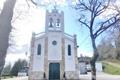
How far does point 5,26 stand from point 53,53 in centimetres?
3093

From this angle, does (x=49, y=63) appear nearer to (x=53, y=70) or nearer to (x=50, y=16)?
(x=53, y=70)

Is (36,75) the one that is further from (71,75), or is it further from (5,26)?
(5,26)

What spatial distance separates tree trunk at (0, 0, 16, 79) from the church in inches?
1179

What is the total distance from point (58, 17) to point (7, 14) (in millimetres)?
31148

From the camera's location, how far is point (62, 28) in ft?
127

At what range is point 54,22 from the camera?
38500 mm

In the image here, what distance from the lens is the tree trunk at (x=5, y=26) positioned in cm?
665

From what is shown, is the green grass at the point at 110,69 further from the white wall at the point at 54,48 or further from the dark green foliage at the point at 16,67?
the dark green foliage at the point at 16,67

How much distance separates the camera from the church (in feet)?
121

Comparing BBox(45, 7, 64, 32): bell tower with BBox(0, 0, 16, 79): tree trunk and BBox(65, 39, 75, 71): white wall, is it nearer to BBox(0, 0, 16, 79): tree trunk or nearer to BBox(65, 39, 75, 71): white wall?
BBox(65, 39, 75, 71): white wall

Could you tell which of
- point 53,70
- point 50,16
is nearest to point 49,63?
point 53,70

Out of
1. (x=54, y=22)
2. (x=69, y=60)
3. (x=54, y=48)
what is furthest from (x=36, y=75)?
(x=54, y=22)

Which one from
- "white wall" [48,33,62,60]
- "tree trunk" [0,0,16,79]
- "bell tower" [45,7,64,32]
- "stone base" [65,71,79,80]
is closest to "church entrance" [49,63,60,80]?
"white wall" [48,33,62,60]

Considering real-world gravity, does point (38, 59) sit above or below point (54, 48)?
below
